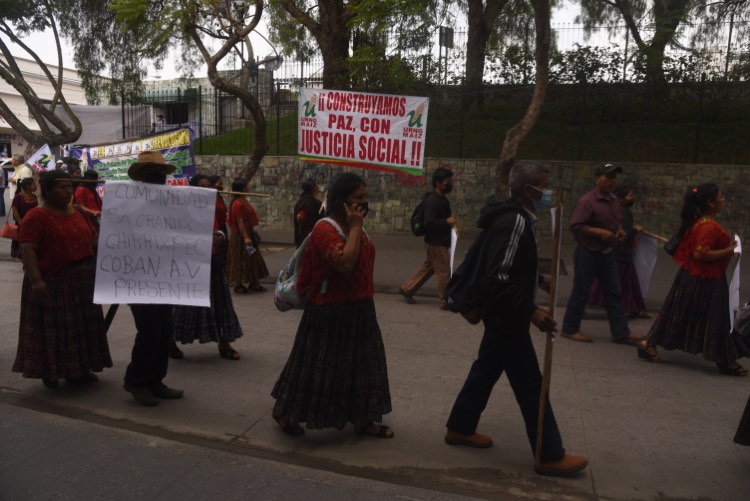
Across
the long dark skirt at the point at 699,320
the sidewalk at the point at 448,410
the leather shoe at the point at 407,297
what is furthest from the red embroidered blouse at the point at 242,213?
the long dark skirt at the point at 699,320

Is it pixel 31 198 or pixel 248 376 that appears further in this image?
pixel 31 198

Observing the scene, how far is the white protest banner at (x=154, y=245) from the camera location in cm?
447

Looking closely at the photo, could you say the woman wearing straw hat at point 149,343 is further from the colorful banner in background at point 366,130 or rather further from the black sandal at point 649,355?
the colorful banner in background at point 366,130

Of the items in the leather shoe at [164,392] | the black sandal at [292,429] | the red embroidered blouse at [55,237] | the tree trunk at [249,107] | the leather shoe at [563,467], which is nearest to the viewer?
the leather shoe at [563,467]

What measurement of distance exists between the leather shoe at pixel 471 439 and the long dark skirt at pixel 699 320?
8.20 ft

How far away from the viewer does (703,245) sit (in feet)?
17.5

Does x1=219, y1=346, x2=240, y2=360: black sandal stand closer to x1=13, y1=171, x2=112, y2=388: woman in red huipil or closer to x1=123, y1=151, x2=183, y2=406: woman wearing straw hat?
x1=123, y1=151, x2=183, y2=406: woman wearing straw hat

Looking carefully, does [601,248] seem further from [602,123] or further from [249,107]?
[602,123]

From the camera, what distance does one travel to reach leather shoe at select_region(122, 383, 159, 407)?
4.59 m

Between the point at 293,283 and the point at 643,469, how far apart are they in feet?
7.46

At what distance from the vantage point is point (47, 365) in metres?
4.65

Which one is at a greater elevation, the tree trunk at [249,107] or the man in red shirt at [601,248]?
the tree trunk at [249,107]

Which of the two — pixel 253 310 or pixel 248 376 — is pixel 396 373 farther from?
pixel 253 310

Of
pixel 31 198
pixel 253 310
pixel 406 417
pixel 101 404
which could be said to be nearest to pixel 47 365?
pixel 101 404
